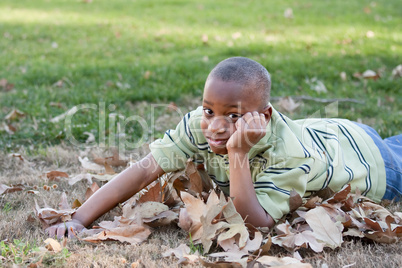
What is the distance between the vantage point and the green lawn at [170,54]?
16.4 ft

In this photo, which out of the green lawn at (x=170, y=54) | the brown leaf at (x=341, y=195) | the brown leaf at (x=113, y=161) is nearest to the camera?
the brown leaf at (x=341, y=195)

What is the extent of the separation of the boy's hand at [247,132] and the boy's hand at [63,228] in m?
0.88

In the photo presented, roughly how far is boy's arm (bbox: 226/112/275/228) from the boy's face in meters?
0.05

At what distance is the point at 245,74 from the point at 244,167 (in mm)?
457

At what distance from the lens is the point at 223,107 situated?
2.37 meters

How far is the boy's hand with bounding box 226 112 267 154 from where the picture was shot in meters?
2.35

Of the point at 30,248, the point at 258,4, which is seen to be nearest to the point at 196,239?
the point at 30,248

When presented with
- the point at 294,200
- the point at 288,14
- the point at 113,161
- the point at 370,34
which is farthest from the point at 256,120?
the point at 288,14

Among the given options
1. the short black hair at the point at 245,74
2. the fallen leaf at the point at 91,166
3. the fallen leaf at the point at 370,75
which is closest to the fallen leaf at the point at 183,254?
the short black hair at the point at 245,74

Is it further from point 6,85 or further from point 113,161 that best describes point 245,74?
point 6,85

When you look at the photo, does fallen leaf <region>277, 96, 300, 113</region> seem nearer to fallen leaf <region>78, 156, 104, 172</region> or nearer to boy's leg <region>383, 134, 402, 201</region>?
boy's leg <region>383, 134, 402, 201</region>

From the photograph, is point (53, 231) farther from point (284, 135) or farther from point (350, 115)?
point (350, 115)

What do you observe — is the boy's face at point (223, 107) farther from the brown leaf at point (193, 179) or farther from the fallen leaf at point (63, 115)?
the fallen leaf at point (63, 115)

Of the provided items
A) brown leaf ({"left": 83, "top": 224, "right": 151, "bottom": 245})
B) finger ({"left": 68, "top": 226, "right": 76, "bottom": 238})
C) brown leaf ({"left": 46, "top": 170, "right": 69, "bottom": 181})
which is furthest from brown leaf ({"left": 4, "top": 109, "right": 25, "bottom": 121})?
brown leaf ({"left": 83, "top": 224, "right": 151, "bottom": 245})
